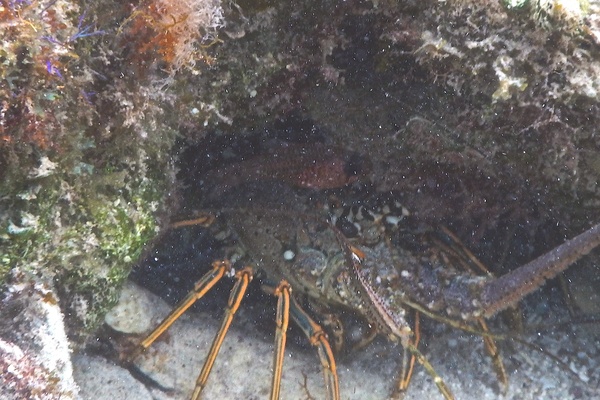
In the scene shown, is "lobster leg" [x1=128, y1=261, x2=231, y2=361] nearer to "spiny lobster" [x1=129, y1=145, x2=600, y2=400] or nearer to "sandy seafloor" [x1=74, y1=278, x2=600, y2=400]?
"spiny lobster" [x1=129, y1=145, x2=600, y2=400]

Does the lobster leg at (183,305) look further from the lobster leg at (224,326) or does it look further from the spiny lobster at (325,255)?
the lobster leg at (224,326)

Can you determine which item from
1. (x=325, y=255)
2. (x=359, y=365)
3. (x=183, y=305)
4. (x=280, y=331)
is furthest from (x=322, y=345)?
(x=183, y=305)

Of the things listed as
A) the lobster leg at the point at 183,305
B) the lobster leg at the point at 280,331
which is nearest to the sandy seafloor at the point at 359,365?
the lobster leg at the point at 183,305

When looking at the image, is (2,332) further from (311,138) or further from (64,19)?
(311,138)

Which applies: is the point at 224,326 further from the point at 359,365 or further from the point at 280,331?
the point at 359,365

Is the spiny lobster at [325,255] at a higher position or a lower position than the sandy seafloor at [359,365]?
higher

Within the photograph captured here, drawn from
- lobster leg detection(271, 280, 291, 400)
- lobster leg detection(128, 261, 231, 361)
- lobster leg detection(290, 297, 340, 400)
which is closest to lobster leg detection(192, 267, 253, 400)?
lobster leg detection(128, 261, 231, 361)

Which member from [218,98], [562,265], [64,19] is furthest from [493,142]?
[64,19]

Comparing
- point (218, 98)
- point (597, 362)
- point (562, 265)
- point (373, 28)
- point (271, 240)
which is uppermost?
point (373, 28)
